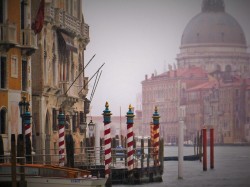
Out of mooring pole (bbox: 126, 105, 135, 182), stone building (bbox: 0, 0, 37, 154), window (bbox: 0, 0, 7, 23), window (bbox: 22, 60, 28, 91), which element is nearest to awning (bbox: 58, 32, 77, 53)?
stone building (bbox: 0, 0, 37, 154)

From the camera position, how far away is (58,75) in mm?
56438

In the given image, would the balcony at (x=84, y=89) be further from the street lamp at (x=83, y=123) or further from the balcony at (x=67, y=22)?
the balcony at (x=67, y=22)

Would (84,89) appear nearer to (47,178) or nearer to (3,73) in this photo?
(3,73)

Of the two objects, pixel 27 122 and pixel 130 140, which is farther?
pixel 130 140

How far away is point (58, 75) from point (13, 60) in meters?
10.4

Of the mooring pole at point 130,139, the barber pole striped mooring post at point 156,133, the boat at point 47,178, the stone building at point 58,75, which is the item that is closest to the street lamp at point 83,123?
the stone building at point 58,75

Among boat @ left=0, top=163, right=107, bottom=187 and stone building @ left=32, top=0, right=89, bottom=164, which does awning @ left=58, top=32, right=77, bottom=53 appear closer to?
stone building @ left=32, top=0, right=89, bottom=164

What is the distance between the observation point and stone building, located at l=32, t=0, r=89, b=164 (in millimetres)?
52281

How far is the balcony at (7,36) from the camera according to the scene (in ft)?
146

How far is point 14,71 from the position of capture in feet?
151

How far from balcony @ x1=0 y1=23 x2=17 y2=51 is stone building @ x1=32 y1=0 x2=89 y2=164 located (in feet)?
14.6

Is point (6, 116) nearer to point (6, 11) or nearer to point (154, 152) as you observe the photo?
point (6, 11)

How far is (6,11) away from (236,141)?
15138 cm

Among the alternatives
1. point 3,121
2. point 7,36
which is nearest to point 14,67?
point 7,36
